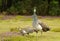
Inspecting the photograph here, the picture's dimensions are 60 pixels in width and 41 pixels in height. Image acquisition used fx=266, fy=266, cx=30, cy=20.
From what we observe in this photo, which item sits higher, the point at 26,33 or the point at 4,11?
the point at 26,33

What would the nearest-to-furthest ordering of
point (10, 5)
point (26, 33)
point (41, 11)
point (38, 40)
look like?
point (38, 40), point (26, 33), point (41, 11), point (10, 5)

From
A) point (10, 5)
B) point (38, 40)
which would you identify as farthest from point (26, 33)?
point (10, 5)

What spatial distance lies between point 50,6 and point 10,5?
8038mm

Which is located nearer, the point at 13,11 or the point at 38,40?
the point at 38,40

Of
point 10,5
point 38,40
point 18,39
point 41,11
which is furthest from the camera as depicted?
point 10,5

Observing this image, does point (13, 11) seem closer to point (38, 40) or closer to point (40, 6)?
point (40, 6)

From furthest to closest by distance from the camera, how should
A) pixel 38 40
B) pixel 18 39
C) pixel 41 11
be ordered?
pixel 41 11 → pixel 38 40 → pixel 18 39

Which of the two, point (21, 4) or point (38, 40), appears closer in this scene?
point (38, 40)

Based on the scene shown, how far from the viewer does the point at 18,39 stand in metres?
14.8

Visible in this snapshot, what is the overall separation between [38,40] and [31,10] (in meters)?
30.5

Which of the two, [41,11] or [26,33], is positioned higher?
[26,33]

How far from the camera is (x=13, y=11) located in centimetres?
4659

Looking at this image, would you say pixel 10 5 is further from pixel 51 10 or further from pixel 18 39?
pixel 18 39

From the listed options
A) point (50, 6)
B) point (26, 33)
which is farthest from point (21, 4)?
point (26, 33)
